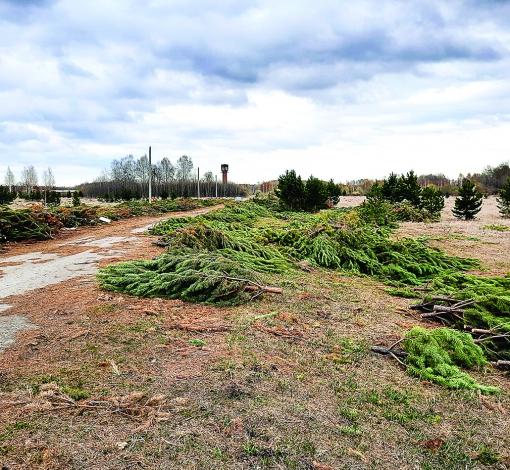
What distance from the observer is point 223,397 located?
3.05 meters

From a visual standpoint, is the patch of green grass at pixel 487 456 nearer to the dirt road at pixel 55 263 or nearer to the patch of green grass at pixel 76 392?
the patch of green grass at pixel 76 392

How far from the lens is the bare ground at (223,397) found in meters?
2.41

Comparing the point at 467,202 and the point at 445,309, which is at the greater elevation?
the point at 467,202

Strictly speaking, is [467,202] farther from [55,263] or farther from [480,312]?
[55,263]

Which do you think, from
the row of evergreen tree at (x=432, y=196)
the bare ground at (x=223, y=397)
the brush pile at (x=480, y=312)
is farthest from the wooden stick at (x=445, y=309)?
the row of evergreen tree at (x=432, y=196)

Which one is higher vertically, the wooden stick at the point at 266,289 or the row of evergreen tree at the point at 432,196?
the row of evergreen tree at the point at 432,196

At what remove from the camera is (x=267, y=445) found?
2.49 m

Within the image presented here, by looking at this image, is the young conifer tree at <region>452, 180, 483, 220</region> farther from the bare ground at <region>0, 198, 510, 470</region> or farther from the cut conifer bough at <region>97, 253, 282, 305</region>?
the cut conifer bough at <region>97, 253, 282, 305</region>

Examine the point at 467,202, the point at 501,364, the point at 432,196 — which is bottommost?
the point at 501,364

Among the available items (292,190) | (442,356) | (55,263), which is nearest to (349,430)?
(442,356)

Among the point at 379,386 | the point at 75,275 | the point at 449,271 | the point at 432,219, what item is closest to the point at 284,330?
the point at 379,386

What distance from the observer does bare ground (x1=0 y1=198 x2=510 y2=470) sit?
7.91 ft

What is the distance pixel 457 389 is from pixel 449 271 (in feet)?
19.4

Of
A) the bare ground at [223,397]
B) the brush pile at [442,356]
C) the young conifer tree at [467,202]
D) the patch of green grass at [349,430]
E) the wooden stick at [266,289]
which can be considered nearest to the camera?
the bare ground at [223,397]
